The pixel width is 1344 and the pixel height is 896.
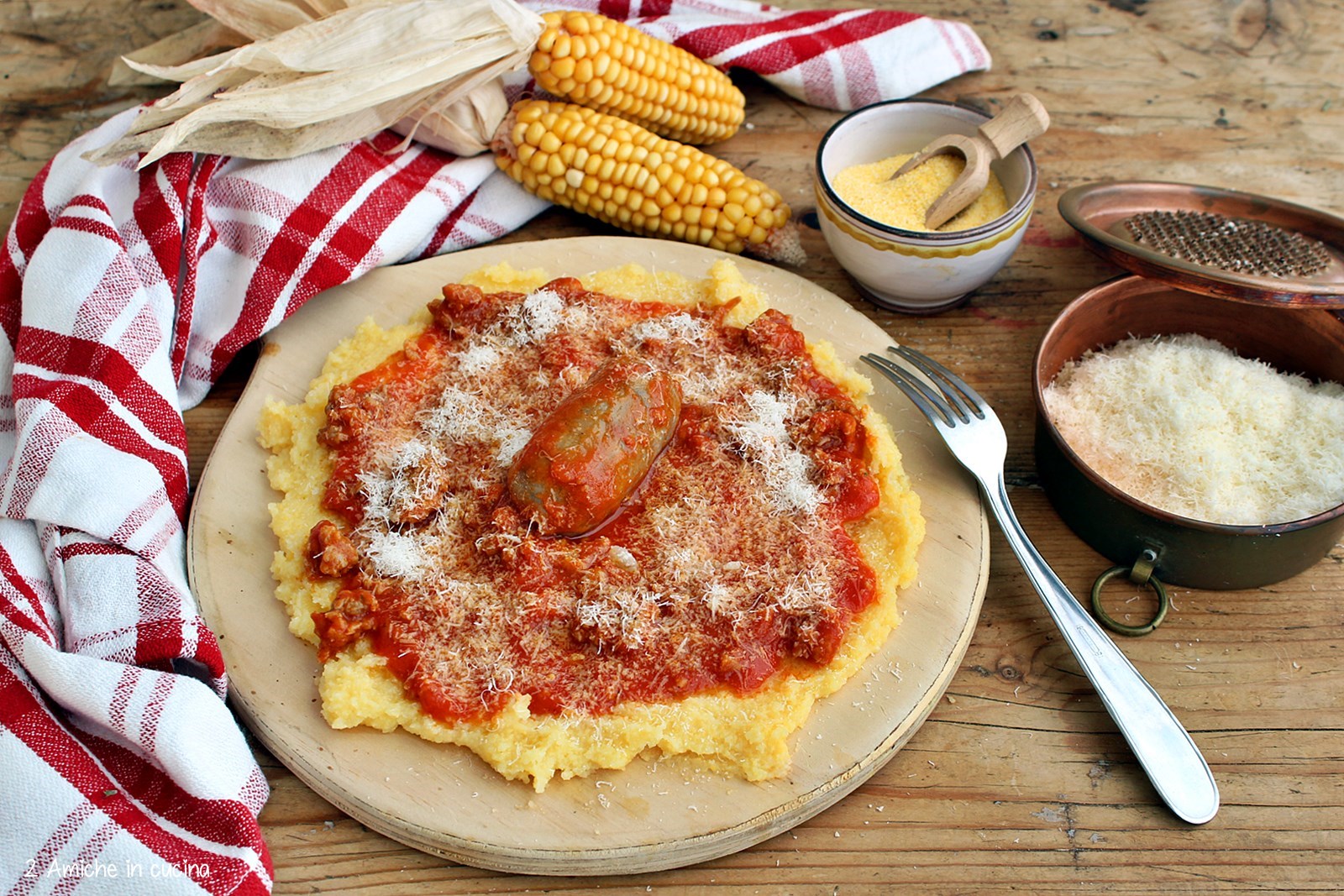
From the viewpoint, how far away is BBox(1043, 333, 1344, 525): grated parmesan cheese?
3.88 meters

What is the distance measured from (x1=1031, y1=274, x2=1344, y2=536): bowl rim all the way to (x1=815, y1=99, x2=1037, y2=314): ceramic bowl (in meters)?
0.49

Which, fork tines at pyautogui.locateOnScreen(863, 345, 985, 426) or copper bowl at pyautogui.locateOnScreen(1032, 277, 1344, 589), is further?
fork tines at pyautogui.locateOnScreen(863, 345, 985, 426)

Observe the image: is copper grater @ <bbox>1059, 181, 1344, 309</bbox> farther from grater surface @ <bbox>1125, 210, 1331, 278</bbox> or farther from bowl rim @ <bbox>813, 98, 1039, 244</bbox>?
bowl rim @ <bbox>813, 98, 1039, 244</bbox>

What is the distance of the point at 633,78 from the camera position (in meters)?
5.10

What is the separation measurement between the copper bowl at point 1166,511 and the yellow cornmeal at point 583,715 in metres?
0.66

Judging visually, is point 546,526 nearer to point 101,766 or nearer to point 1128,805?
point 101,766

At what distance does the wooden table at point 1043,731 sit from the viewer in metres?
3.38

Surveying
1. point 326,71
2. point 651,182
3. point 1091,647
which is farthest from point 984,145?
point 326,71

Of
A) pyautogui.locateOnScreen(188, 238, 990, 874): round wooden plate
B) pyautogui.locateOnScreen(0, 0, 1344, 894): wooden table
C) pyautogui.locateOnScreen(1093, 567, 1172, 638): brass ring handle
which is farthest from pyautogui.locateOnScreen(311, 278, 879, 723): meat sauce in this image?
pyautogui.locateOnScreen(1093, 567, 1172, 638): brass ring handle

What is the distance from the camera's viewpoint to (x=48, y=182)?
4883mm

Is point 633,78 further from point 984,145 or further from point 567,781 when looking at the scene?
point 567,781

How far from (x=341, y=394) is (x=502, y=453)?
720 mm

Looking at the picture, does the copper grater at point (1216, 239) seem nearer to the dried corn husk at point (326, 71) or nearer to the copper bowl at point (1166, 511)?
the copper bowl at point (1166, 511)

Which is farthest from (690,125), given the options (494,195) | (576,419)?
(576,419)
